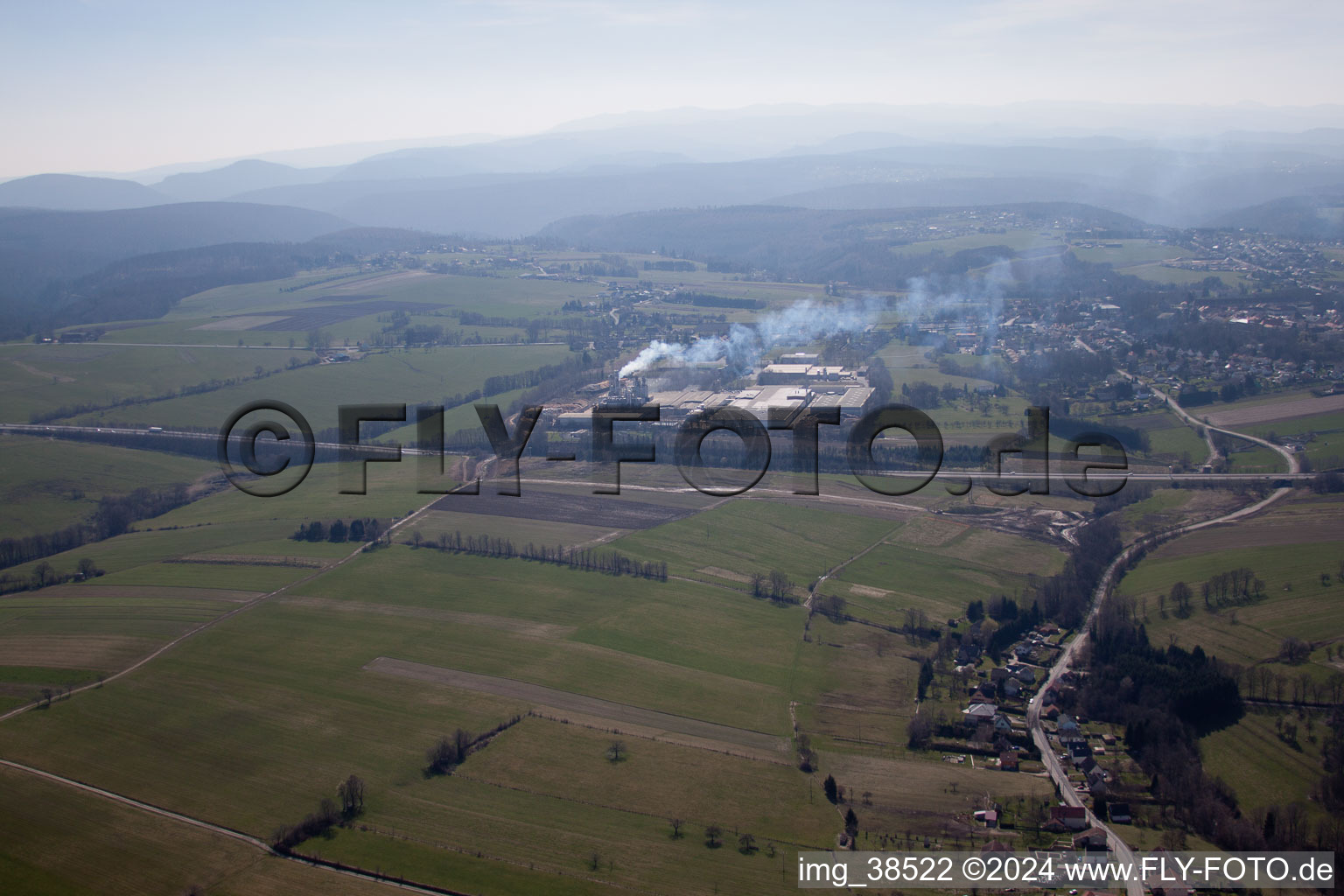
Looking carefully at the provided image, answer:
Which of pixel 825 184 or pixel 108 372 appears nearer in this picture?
pixel 108 372

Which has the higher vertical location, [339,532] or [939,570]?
[339,532]

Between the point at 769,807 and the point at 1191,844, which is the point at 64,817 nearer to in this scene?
the point at 769,807

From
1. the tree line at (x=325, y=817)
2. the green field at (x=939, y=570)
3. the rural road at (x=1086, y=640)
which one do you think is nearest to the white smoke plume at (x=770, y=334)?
the green field at (x=939, y=570)

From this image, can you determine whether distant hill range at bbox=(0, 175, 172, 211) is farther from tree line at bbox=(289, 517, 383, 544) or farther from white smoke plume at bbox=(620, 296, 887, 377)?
tree line at bbox=(289, 517, 383, 544)

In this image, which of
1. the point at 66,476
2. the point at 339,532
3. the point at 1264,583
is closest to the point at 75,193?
the point at 66,476

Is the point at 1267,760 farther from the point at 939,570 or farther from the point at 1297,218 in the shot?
the point at 1297,218

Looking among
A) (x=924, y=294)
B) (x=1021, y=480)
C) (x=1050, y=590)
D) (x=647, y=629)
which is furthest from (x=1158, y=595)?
(x=924, y=294)
